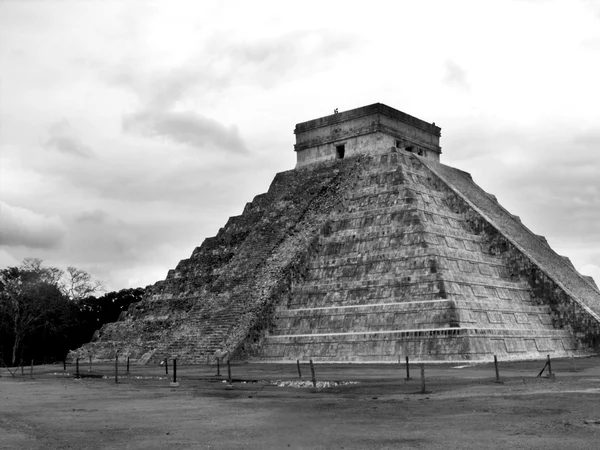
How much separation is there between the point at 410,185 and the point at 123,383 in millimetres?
14187

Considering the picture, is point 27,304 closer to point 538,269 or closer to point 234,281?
point 234,281

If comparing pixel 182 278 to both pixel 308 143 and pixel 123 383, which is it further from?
pixel 123 383

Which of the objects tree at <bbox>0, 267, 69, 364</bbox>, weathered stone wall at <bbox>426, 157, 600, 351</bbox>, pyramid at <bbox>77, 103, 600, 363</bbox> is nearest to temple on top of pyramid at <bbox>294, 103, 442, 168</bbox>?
pyramid at <bbox>77, 103, 600, 363</bbox>

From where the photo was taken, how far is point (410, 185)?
29.3m

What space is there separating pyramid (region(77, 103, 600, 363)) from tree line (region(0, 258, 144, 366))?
12.2 m

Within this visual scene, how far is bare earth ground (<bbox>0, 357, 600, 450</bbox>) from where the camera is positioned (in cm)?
889

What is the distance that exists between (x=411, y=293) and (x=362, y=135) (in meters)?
10.4

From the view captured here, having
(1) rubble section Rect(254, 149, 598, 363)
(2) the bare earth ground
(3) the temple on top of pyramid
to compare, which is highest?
(3) the temple on top of pyramid

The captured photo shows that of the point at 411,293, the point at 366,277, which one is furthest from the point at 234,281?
the point at 411,293

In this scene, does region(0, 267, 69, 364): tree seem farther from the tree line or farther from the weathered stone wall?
the weathered stone wall

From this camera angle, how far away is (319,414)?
444 inches

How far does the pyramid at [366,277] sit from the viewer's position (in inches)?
956

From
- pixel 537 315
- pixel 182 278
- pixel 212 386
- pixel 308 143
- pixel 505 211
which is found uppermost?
pixel 308 143

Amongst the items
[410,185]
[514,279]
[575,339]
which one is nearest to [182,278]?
[410,185]
